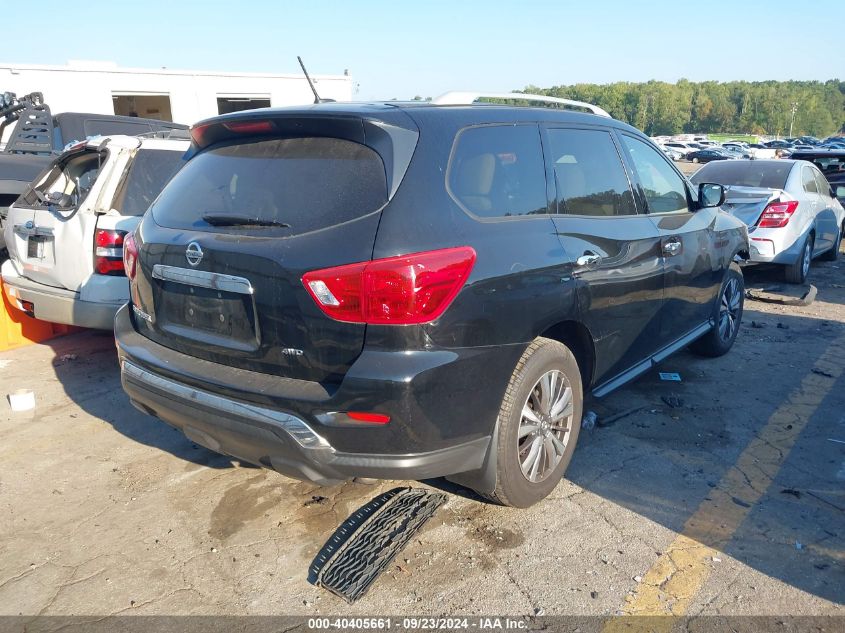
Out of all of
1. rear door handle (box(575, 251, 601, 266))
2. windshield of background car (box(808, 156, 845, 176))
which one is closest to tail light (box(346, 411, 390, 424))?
rear door handle (box(575, 251, 601, 266))

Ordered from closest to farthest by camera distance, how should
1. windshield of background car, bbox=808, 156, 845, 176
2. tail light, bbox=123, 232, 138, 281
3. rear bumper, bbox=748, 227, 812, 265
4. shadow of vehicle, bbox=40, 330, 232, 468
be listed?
tail light, bbox=123, 232, 138, 281, shadow of vehicle, bbox=40, 330, 232, 468, rear bumper, bbox=748, 227, 812, 265, windshield of background car, bbox=808, 156, 845, 176

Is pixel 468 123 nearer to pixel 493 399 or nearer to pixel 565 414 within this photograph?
pixel 493 399

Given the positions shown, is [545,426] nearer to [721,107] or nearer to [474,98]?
[474,98]

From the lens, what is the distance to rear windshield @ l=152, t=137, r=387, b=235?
9.06 feet

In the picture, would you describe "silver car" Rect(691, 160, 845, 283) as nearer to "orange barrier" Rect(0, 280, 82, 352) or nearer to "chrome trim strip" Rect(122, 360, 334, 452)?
"chrome trim strip" Rect(122, 360, 334, 452)

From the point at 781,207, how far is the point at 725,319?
3385 millimetres

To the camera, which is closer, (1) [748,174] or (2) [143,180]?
(2) [143,180]

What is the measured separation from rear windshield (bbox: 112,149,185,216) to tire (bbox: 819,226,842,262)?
373 inches

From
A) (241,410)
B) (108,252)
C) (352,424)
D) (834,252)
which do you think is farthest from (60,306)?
(834,252)

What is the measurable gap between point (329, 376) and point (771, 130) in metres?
163

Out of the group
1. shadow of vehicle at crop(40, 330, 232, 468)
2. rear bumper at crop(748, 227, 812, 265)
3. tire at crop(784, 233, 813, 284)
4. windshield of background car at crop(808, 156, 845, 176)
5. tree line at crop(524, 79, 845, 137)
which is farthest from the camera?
tree line at crop(524, 79, 845, 137)

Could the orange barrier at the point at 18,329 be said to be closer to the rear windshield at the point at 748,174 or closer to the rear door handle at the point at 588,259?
the rear door handle at the point at 588,259

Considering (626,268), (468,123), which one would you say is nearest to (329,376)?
(468,123)

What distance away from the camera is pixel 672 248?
4445 mm
